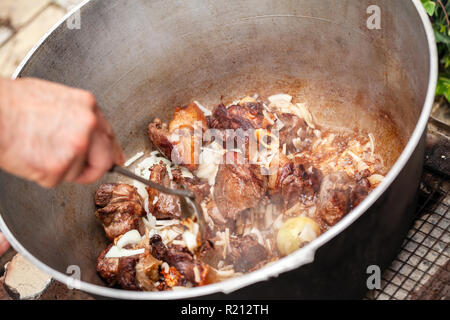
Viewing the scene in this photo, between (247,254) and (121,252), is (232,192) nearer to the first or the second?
(247,254)

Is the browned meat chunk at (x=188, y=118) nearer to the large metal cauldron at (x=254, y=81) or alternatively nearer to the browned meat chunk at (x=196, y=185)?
the large metal cauldron at (x=254, y=81)

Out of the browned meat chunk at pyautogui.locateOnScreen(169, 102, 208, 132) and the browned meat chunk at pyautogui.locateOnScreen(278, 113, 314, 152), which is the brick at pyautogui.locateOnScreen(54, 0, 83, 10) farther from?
the browned meat chunk at pyautogui.locateOnScreen(278, 113, 314, 152)

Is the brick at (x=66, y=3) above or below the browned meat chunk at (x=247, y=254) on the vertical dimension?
above

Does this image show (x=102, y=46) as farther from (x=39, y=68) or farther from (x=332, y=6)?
(x=332, y=6)

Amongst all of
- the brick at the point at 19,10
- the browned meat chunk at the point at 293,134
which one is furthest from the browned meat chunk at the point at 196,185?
the brick at the point at 19,10

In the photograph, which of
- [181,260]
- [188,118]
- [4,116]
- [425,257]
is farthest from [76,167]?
[425,257]
